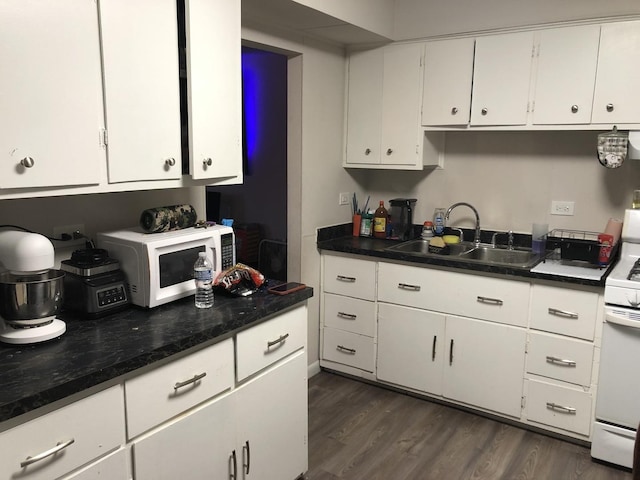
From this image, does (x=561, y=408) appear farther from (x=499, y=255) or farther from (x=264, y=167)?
(x=264, y=167)

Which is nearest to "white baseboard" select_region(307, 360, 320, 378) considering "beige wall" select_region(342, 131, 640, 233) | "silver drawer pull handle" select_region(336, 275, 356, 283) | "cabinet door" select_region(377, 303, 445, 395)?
"cabinet door" select_region(377, 303, 445, 395)

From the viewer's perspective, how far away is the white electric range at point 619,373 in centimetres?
237

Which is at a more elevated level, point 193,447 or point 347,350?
point 193,447

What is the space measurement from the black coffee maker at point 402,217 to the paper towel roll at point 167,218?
5.69 ft

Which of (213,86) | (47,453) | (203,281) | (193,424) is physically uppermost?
(213,86)

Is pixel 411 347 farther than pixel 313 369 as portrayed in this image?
No

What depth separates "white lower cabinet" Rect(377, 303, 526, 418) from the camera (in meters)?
2.86

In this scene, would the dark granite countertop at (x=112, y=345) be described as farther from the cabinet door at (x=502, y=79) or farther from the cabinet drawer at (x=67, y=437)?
the cabinet door at (x=502, y=79)

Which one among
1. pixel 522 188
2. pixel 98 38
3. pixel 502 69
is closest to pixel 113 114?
pixel 98 38

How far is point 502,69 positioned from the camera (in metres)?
2.99

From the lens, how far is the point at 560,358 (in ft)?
8.86

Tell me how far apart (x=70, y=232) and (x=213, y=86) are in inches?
30.9

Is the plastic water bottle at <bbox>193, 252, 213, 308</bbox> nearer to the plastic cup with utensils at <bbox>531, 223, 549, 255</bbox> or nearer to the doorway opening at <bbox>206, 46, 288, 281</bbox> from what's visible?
the plastic cup with utensils at <bbox>531, 223, 549, 255</bbox>

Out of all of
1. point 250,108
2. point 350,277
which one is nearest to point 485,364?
point 350,277
